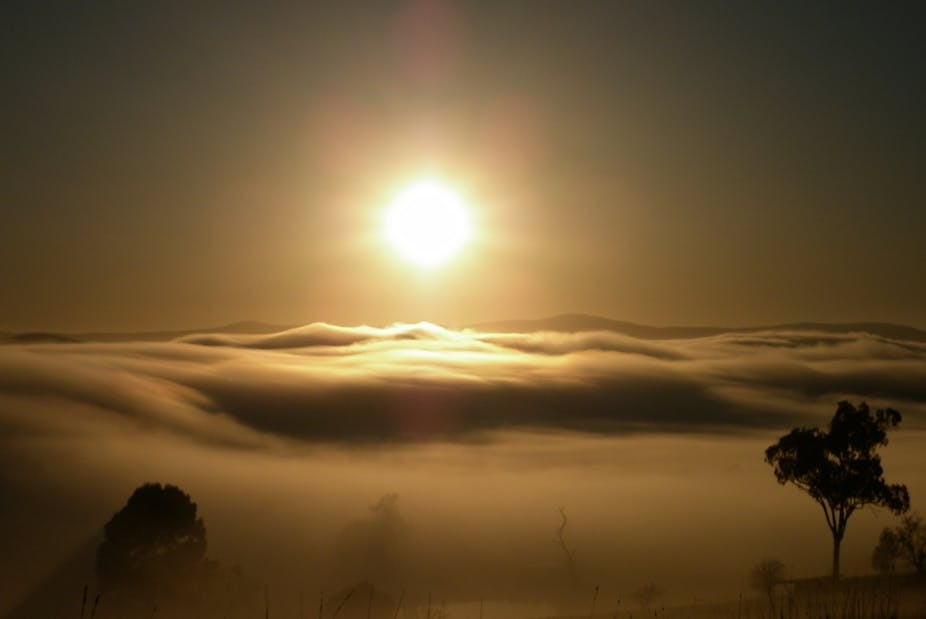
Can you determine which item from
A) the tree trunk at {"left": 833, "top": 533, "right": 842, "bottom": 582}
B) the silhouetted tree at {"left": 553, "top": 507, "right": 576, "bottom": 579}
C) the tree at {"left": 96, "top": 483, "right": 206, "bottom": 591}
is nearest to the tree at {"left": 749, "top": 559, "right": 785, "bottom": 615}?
the tree trunk at {"left": 833, "top": 533, "right": 842, "bottom": 582}

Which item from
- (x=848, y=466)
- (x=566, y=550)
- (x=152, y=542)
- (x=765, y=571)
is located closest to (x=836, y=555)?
(x=848, y=466)

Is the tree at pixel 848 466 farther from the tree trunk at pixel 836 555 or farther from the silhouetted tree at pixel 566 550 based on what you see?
the silhouetted tree at pixel 566 550

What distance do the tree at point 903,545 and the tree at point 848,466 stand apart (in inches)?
40.3

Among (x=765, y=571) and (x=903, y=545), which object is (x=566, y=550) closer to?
(x=765, y=571)

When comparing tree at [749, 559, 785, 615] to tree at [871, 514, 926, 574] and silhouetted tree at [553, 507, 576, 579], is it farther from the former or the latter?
silhouetted tree at [553, 507, 576, 579]

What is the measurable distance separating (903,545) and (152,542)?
34.2 metres

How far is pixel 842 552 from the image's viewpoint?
48844mm

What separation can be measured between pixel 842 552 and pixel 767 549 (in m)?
16.5

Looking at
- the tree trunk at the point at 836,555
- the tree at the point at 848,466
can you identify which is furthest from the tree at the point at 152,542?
the tree trunk at the point at 836,555

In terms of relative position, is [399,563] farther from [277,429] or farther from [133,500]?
[277,429]

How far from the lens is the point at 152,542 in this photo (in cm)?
4338

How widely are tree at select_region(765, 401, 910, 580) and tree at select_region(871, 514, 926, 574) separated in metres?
1.02

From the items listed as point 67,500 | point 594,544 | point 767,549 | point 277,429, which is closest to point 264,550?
point 67,500

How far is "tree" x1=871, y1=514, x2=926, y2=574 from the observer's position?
43469 millimetres
